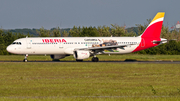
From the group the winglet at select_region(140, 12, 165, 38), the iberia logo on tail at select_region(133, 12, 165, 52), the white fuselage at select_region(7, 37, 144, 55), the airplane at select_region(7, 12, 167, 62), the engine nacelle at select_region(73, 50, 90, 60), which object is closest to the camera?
the engine nacelle at select_region(73, 50, 90, 60)

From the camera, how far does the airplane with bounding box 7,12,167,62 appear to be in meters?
41.1

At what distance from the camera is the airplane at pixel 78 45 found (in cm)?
4112

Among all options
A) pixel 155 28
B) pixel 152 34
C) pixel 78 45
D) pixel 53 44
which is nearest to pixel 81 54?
pixel 78 45

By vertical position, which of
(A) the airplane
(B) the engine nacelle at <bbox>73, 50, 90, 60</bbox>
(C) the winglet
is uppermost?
(C) the winglet

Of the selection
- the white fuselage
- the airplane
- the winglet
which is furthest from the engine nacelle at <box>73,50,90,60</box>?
the winglet

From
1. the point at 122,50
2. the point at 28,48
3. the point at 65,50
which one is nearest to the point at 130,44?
the point at 122,50

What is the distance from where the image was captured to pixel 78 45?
140 feet

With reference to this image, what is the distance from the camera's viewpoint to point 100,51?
4203 centimetres

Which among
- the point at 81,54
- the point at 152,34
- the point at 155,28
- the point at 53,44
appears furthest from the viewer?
the point at 155,28

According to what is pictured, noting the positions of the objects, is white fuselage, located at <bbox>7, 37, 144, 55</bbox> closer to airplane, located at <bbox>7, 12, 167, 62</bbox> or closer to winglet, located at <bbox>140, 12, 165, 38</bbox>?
airplane, located at <bbox>7, 12, 167, 62</bbox>

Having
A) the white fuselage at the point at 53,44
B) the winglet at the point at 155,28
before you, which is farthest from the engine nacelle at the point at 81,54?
the winglet at the point at 155,28

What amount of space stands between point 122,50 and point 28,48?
14.0 meters

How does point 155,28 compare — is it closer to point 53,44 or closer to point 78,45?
point 78,45

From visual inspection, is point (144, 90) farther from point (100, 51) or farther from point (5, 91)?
point (100, 51)
